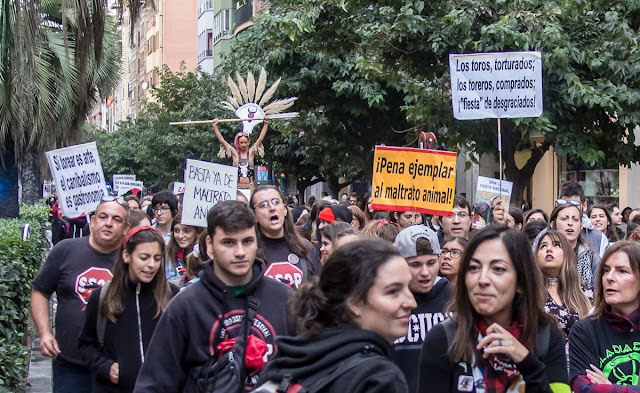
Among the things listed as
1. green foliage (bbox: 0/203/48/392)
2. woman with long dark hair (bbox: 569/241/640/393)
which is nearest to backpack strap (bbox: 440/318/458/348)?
woman with long dark hair (bbox: 569/241/640/393)

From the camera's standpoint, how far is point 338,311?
2883 millimetres

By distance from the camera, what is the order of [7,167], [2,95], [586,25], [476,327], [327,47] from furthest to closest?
1. [7,167]
2. [2,95]
3. [327,47]
4. [586,25]
5. [476,327]

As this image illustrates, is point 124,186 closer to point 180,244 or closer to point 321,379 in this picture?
point 180,244

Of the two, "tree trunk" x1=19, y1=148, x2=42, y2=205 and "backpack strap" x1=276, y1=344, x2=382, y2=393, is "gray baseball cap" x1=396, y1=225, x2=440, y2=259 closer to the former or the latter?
"backpack strap" x1=276, y1=344, x2=382, y2=393

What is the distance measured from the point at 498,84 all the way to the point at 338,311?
6.73 meters

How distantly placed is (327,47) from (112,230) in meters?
9.15

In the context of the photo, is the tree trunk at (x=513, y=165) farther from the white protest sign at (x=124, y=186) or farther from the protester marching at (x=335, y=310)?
the white protest sign at (x=124, y=186)

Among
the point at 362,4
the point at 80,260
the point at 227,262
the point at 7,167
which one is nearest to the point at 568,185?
the point at 362,4

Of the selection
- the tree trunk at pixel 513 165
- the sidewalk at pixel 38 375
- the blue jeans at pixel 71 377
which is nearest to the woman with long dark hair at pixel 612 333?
the blue jeans at pixel 71 377

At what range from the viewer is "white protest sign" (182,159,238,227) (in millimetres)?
8312

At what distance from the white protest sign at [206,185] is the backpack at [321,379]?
554 centimetres

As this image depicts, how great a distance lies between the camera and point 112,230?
652cm

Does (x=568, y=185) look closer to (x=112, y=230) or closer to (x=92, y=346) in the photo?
(x=112, y=230)

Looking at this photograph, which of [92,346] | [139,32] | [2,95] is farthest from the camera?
[139,32]
